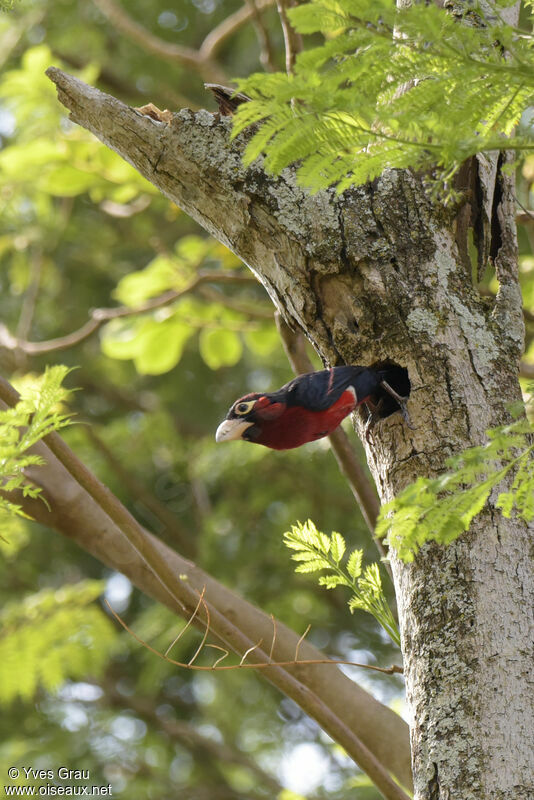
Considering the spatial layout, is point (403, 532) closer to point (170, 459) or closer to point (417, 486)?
point (417, 486)

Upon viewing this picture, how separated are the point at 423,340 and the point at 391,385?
173 millimetres

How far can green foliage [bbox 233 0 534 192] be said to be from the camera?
1.11m

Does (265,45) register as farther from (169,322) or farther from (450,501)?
(450,501)

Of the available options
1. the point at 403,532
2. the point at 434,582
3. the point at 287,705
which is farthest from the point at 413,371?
the point at 287,705

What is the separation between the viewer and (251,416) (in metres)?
2.17

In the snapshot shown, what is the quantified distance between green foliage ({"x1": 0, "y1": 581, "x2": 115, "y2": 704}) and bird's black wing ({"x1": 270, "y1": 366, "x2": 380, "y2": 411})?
1909 millimetres

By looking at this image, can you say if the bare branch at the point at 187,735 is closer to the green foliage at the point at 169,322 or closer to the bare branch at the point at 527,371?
the green foliage at the point at 169,322

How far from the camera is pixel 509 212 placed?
213 centimetres

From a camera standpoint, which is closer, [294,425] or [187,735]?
[294,425]

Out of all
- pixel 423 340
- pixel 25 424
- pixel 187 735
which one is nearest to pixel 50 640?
pixel 187 735

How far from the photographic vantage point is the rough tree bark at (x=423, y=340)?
1.47 metres

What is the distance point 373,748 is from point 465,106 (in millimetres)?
1707

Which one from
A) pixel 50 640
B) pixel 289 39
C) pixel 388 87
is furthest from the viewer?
pixel 50 640

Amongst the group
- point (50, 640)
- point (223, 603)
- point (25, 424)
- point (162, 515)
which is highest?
point (25, 424)
